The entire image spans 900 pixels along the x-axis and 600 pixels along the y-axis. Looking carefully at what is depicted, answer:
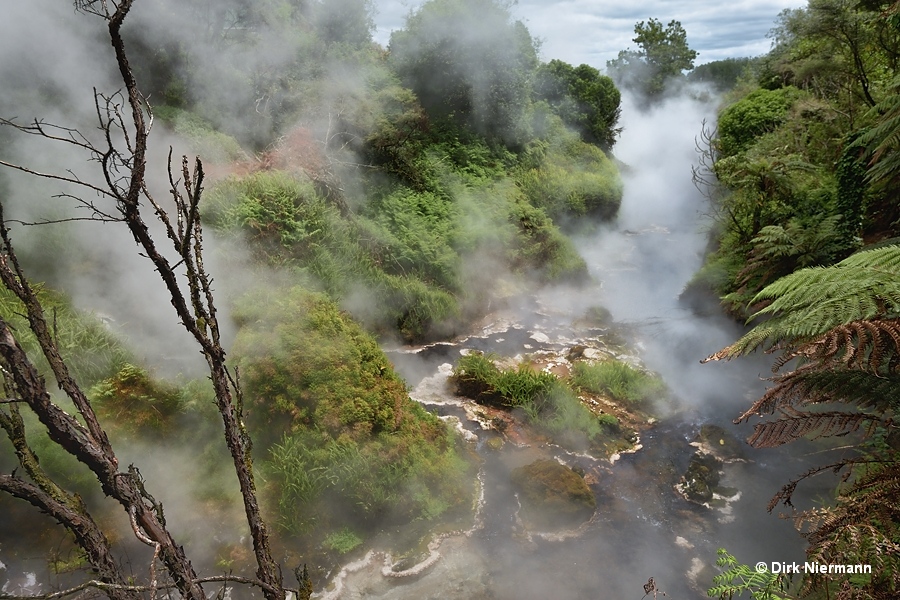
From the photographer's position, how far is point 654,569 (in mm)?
4023

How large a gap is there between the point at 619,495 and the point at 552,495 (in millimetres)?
740

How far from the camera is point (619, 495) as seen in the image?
15.9ft

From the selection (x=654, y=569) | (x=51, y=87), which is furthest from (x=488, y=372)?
(x=51, y=87)

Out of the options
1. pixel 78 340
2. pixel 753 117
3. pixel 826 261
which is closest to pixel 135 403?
pixel 78 340

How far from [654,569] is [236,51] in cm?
968

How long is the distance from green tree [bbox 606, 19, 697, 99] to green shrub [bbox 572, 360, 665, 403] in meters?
20.2

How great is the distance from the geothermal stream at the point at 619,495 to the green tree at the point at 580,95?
22.3ft

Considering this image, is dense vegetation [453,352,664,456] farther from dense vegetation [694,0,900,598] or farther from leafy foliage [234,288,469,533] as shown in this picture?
dense vegetation [694,0,900,598]

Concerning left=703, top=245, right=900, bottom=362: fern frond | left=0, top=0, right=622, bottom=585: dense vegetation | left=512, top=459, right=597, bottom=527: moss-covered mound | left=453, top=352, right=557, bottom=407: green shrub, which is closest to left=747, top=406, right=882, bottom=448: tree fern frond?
left=703, top=245, right=900, bottom=362: fern frond

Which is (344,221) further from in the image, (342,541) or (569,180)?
(569,180)

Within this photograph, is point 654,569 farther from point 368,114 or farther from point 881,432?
point 368,114

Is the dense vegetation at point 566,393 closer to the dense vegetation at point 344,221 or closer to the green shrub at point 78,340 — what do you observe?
the dense vegetation at point 344,221

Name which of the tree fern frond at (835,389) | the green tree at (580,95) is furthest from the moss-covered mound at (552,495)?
the green tree at (580,95)

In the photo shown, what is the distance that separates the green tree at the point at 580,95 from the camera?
13.5m
